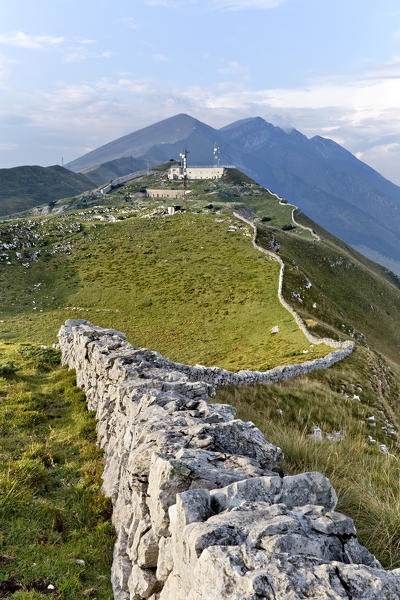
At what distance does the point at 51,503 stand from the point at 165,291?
41214 millimetres

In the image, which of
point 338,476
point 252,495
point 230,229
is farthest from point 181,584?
point 230,229

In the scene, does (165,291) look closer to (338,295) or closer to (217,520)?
(338,295)

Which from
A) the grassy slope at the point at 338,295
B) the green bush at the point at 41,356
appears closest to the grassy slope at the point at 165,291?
the grassy slope at the point at 338,295

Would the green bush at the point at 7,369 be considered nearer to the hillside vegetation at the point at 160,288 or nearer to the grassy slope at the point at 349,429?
the grassy slope at the point at 349,429

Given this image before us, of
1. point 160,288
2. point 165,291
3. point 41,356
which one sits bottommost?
point 165,291

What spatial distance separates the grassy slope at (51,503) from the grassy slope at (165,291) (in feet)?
51.8

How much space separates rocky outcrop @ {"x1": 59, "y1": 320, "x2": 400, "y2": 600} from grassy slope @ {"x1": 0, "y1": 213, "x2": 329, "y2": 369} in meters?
18.8

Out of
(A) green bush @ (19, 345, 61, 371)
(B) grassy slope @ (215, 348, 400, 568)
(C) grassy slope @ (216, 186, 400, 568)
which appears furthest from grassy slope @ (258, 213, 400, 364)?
(A) green bush @ (19, 345, 61, 371)

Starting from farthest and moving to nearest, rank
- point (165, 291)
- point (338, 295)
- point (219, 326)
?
point (338, 295) → point (165, 291) → point (219, 326)

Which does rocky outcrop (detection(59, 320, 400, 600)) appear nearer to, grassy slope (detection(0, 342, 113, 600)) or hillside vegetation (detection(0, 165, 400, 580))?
grassy slope (detection(0, 342, 113, 600))

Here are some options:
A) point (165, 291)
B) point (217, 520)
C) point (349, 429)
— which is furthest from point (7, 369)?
point (165, 291)

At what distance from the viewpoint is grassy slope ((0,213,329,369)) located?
36156mm

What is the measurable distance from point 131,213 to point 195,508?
3729 inches

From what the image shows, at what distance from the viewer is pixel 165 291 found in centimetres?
5000
